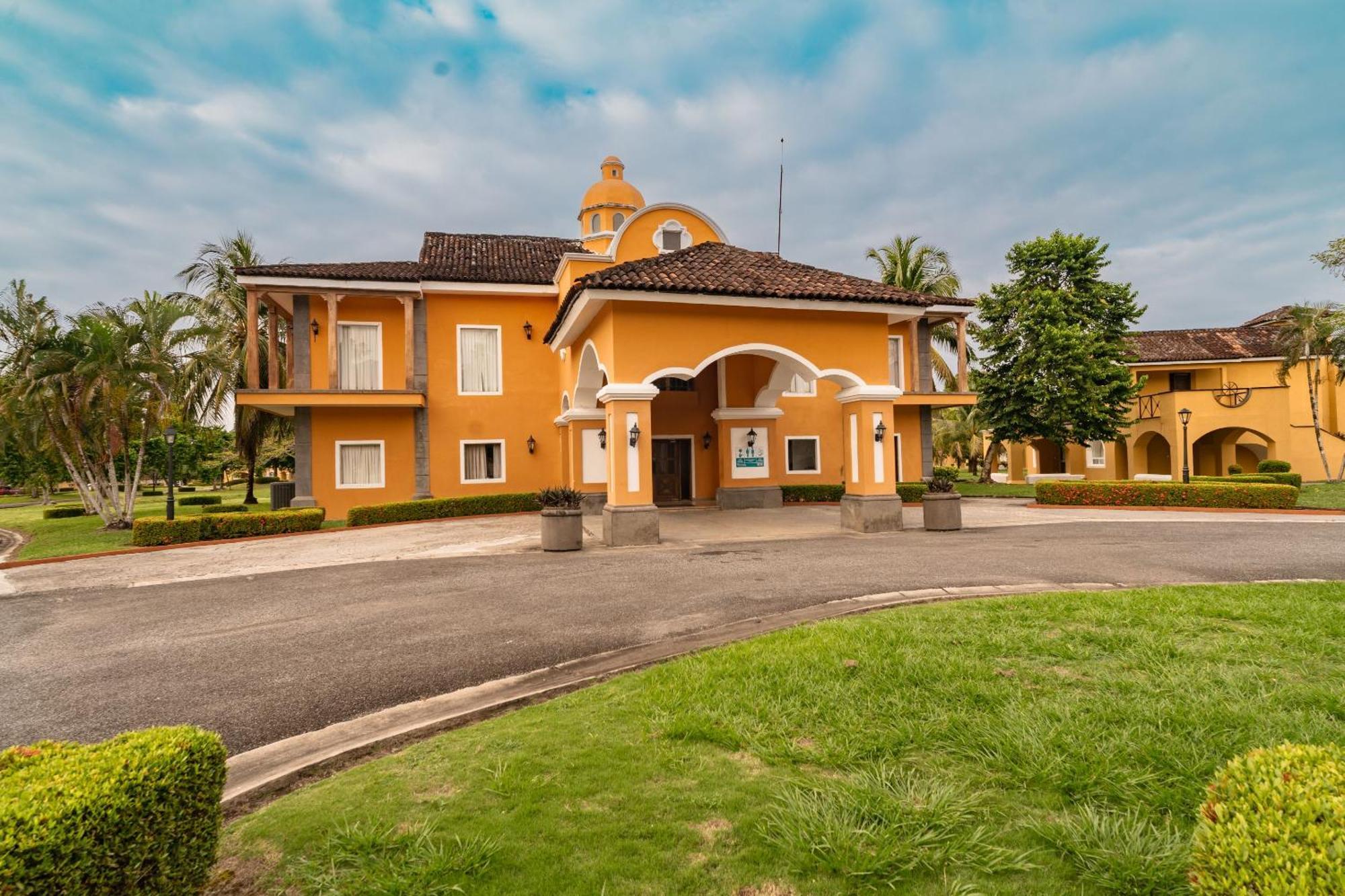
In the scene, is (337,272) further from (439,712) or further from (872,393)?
(439,712)

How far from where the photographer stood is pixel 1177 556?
9539mm

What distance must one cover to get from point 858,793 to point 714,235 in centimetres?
2114

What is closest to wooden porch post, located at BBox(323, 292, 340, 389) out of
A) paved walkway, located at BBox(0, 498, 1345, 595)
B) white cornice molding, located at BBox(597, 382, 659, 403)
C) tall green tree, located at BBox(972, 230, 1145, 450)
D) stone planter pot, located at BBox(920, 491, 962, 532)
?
paved walkway, located at BBox(0, 498, 1345, 595)

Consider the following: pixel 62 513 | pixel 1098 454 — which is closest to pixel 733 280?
pixel 62 513

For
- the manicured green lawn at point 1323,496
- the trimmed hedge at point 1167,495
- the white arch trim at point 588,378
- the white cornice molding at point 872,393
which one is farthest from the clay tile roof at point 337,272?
the manicured green lawn at point 1323,496

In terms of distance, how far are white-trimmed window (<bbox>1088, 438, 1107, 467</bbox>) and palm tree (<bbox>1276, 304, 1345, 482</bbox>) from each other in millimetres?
7906

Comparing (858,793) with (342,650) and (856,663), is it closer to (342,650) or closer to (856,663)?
(856,663)

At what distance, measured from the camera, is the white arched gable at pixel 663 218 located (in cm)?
2066

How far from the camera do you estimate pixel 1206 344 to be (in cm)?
3275

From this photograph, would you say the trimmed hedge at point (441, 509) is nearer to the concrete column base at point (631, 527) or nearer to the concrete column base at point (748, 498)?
the concrete column base at point (631, 527)

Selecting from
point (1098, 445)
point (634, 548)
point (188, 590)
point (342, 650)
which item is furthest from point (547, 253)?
point (1098, 445)

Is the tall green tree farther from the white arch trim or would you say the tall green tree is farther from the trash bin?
the trash bin

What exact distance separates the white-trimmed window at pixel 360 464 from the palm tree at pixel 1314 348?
37542 mm

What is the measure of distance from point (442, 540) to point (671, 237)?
13554 mm
